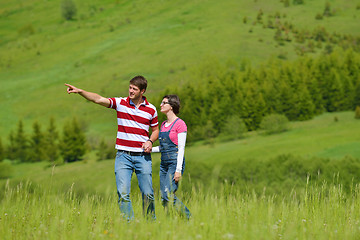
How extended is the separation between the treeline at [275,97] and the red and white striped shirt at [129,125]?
330ft

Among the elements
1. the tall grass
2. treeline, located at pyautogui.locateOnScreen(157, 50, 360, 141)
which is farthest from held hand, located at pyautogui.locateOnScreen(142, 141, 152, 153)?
treeline, located at pyautogui.locateOnScreen(157, 50, 360, 141)

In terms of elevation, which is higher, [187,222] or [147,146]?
[147,146]

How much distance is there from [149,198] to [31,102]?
161075 millimetres

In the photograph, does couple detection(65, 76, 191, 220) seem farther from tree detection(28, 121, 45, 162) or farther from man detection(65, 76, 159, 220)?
tree detection(28, 121, 45, 162)

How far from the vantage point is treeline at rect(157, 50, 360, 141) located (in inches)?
4387

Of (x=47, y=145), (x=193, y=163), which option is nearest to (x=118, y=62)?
(x=47, y=145)

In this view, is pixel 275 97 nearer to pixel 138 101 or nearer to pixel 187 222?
pixel 138 101

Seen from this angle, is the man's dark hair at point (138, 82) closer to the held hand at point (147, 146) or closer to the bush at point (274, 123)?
the held hand at point (147, 146)

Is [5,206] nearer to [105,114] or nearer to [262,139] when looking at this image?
[262,139]

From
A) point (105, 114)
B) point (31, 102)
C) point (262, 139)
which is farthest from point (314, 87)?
point (31, 102)

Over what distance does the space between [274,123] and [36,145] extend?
73.0 meters

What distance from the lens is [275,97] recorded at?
382 ft

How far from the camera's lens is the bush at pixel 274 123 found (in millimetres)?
103056

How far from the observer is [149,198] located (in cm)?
645
